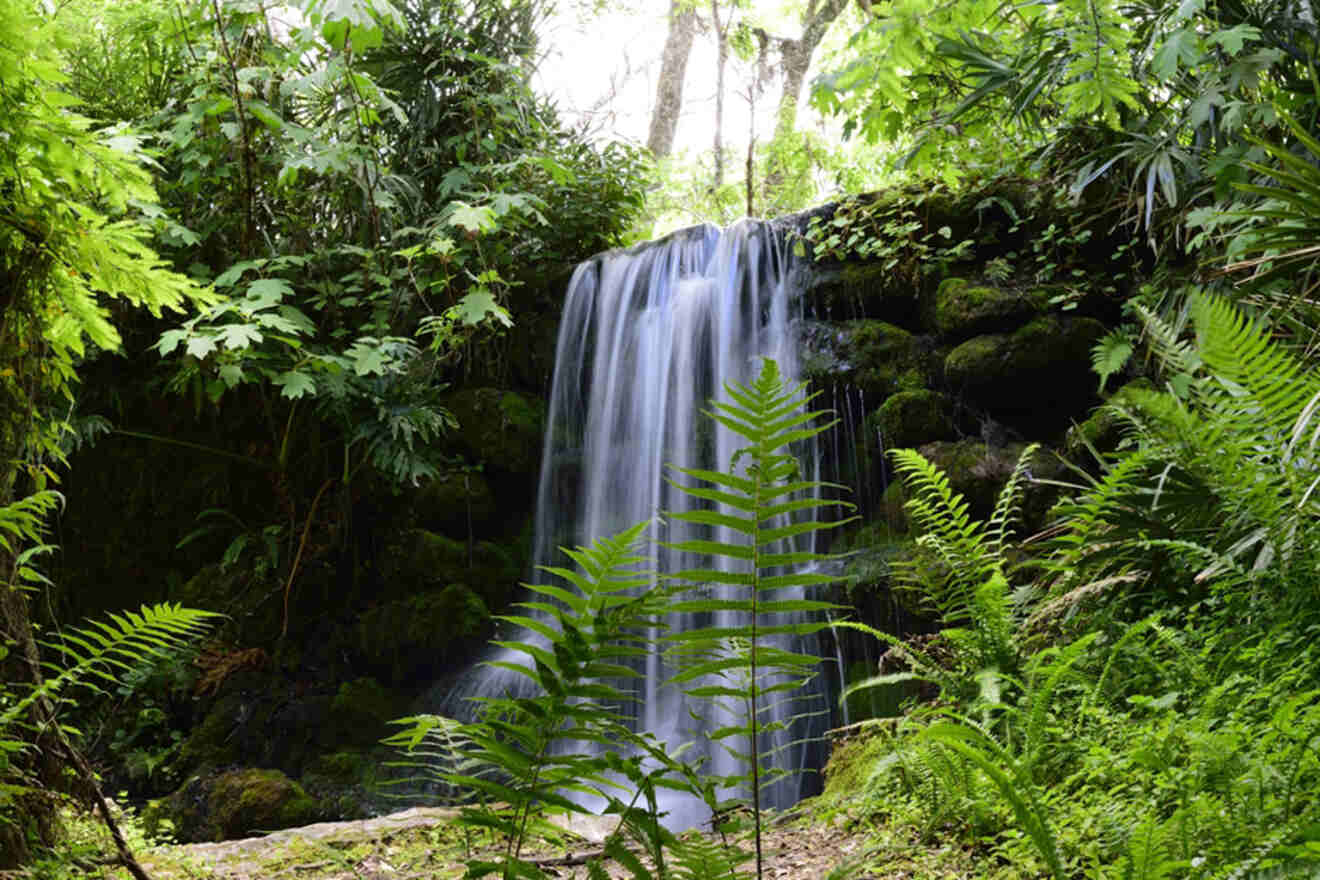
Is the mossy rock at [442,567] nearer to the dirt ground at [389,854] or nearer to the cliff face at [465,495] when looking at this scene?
the cliff face at [465,495]

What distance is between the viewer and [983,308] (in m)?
6.27

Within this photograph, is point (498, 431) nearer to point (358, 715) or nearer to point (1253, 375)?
point (358, 715)

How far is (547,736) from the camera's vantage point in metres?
1.31

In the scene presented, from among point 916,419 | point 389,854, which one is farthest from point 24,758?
point 916,419

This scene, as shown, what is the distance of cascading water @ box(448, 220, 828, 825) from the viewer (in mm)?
7172

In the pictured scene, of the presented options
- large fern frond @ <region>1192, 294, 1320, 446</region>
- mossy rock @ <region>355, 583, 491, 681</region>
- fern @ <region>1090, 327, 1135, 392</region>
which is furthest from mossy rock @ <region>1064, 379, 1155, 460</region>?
mossy rock @ <region>355, 583, 491, 681</region>

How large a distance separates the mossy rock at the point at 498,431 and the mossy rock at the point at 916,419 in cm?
321

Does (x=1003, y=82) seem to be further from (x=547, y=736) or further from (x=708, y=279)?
(x=547, y=736)

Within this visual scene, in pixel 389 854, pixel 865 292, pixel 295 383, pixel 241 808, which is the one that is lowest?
pixel 241 808

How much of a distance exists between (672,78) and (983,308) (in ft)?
32.4

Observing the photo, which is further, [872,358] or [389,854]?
[872,358]

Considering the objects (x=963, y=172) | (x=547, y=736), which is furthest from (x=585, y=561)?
(x=963, y=172)

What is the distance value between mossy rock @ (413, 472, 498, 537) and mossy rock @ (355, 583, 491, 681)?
634 mm

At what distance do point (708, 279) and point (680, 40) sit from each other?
8799 mm
